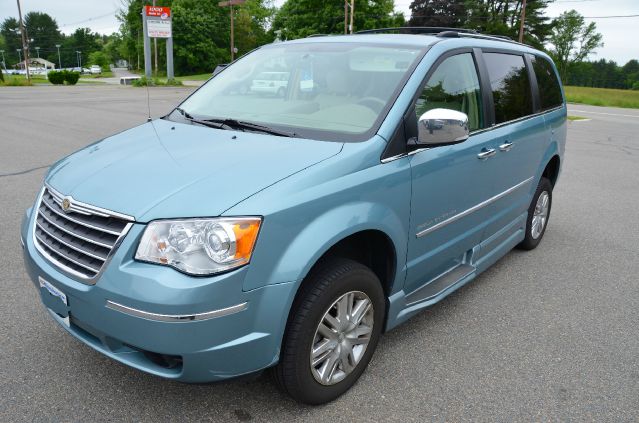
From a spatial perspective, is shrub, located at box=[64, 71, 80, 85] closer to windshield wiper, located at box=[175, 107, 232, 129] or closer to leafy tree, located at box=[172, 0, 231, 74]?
leafy tree, located at box=[172, 0, 231, 74]

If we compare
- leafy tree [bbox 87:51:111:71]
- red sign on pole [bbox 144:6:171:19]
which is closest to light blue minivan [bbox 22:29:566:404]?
red sign on pole [bbox 144:6:171:19]

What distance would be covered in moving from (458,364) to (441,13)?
70.4 meters

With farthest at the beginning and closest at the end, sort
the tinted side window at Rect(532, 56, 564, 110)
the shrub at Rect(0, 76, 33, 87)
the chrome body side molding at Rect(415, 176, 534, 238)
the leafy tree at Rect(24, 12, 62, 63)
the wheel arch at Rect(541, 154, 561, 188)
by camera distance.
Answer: the leafy tree at Rect(24, 12, 62, 63), the shrub at Rect(0, 76, 33, 87), the wheel arch at Rect(541, 154, 561, 188), the tinted side window at Rect(532, 56, 564, 110), the chrome body side molding at Rect(415, 176, 534, 238)

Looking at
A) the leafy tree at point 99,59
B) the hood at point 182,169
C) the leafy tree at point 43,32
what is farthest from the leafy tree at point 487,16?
the leafy tree at point 43,32

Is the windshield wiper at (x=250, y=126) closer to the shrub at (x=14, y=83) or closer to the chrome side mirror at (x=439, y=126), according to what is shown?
the chrome side mirror at (x=439, y=126)

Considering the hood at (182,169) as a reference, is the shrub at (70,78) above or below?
below

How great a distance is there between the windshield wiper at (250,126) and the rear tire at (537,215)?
2804mm

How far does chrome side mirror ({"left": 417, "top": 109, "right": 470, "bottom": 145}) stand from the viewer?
272 cm

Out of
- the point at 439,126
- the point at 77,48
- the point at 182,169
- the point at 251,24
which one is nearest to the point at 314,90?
the point at 439,126

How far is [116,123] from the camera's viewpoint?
1367 centimetres

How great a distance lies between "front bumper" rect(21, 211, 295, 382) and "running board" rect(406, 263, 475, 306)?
1151 millimetres

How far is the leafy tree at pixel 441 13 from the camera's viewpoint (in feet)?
214

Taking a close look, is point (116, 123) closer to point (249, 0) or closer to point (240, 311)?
point (240, 311)

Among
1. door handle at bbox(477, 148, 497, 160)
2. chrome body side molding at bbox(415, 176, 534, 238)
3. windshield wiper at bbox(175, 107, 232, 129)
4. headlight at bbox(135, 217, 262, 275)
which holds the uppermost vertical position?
windshield wiper at bbox(175, 107, 232, 129)
